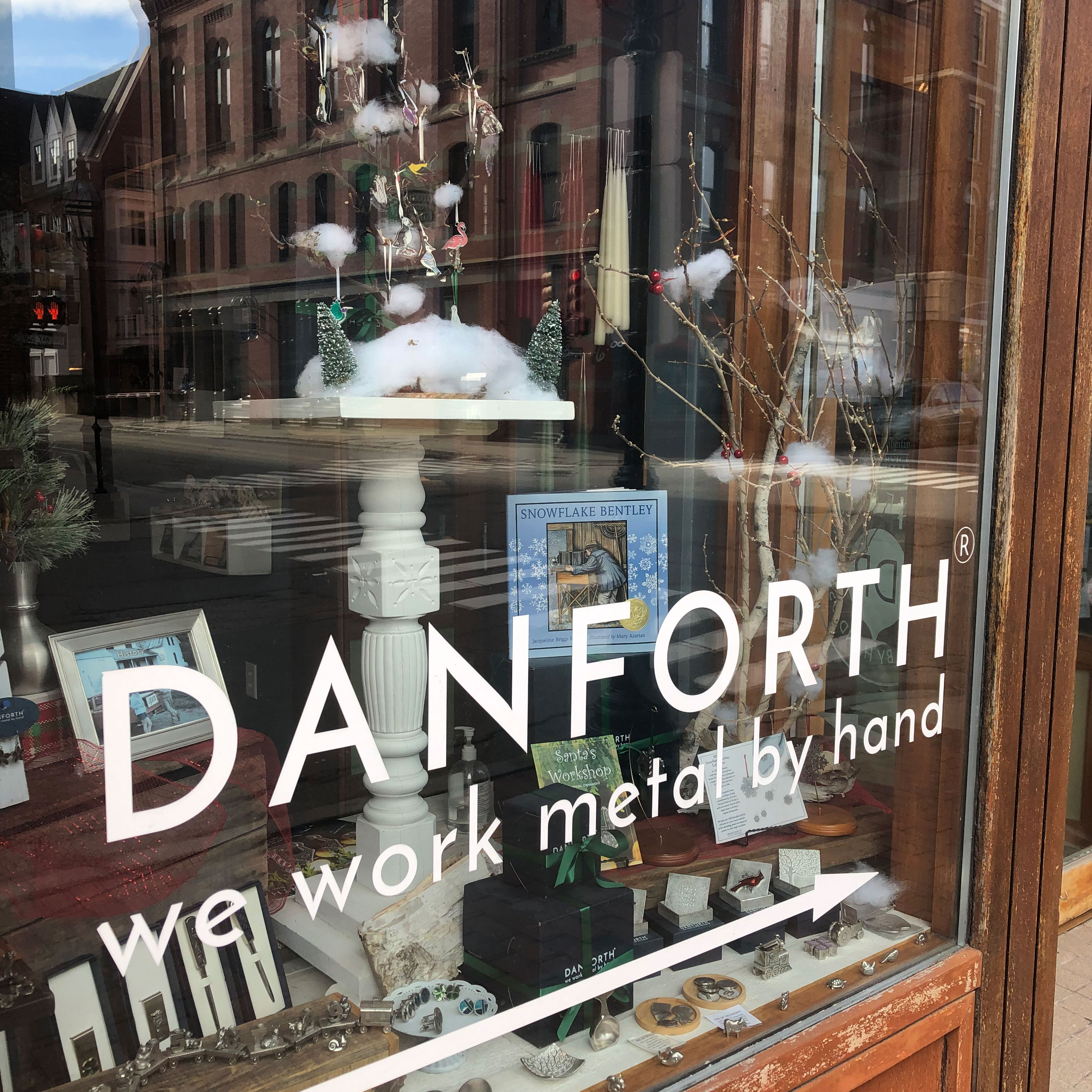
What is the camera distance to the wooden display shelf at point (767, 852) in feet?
4.82

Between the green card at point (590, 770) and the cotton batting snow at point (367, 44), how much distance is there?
1048 millimetres

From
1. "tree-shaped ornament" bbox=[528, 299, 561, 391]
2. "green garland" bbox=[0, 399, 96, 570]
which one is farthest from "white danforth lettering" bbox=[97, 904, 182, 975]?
"tree-shaped ornament" bbox=[528, 299, 561, 391]

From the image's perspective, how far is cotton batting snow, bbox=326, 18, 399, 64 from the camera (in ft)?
5.14

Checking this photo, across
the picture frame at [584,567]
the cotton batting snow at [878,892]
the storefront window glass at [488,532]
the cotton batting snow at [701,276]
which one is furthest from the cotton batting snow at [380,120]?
the cotton batting snow at [878,892]

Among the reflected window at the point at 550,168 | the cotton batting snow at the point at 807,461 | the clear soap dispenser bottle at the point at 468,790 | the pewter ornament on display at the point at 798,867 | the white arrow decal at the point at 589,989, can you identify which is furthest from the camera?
the reflected window at the point at 550,168

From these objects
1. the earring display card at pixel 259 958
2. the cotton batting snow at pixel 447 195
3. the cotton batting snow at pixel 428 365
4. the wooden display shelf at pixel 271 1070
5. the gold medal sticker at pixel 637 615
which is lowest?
the wooden display shelf at pixel 271 1070

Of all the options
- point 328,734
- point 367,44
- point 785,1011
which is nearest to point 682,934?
point 785,1011

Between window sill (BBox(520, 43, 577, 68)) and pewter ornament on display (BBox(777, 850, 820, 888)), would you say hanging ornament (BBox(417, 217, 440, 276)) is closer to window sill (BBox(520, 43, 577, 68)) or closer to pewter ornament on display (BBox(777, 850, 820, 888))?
Answer: window sill (BBox(520, 43, 577, 68))

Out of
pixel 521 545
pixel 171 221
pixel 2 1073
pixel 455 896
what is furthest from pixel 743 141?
pixel 2 1073

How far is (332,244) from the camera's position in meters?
1.46

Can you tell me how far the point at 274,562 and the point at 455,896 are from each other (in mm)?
1006

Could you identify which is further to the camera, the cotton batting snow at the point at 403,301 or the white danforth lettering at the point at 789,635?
the white danforth lettering at the point at 789,635

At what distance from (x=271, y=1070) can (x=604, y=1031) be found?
42 centimetres

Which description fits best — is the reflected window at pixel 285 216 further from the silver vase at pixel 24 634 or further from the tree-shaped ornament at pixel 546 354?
the silver vase at pixel 24 634
